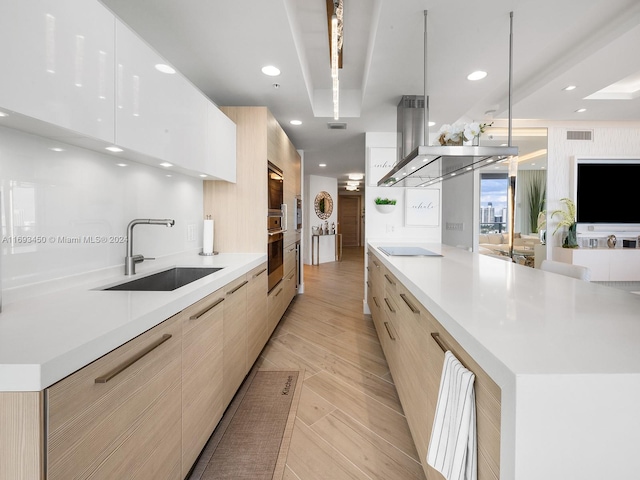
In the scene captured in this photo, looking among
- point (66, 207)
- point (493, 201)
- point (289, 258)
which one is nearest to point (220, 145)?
point (66, 207)

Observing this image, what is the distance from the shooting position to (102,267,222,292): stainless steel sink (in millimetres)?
1769

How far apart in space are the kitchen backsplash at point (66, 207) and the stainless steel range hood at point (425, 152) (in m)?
1.75

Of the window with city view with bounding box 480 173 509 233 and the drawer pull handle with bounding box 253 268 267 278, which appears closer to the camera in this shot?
the drawer pull handle with bounding box 253 268 267 278

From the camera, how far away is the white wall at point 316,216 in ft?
27.3

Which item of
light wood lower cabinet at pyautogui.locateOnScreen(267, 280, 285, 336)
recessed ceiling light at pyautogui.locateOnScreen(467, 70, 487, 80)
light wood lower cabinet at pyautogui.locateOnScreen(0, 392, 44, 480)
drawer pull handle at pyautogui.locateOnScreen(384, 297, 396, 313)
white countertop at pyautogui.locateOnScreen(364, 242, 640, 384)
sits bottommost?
light wood lower cabinet at pyautogui.locateOnScreen(267, 280, 285, 336)

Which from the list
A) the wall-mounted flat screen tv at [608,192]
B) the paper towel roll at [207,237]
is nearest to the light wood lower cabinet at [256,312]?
the paper towel roll at [207,237]

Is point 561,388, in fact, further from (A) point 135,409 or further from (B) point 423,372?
(A) point 135,409

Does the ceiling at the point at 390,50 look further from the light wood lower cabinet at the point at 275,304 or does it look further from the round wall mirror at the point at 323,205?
the round wall mirror at the point at 323,205

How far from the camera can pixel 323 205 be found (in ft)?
28.8

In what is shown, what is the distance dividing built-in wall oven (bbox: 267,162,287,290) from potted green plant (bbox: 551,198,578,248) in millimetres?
4174

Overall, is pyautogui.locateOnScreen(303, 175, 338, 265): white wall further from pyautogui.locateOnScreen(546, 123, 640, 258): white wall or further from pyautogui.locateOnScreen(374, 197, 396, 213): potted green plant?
pyautogui.locateOnScreen(546, 123, 640, 258): white wall

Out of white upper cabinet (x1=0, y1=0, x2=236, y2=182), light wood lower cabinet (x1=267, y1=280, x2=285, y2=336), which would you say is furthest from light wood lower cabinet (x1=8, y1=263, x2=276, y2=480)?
light wood lower cabinet (x1=267, y1=280, x2=285, y2=336)

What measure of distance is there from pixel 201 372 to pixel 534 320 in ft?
4.48

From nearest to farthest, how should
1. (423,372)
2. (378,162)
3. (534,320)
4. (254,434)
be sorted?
(534,320) → (423,372) → (254,434) → (378,162)
